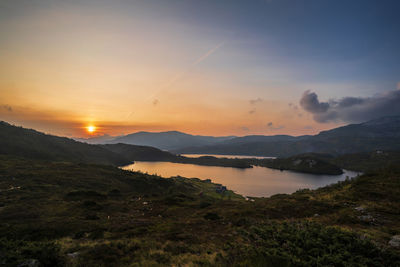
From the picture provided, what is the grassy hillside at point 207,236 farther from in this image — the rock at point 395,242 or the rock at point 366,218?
the rock at point 395,242

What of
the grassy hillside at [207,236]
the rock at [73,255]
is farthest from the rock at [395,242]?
the rock at [73,255]

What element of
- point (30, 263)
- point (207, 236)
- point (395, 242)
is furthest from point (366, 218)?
point (30, 263)

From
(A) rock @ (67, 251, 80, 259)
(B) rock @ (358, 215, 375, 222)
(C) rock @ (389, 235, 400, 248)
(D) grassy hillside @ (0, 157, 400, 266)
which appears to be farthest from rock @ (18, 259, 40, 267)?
(B) rock @ (358, 215, 375, 222)

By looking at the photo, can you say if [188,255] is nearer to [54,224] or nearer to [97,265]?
[97,265]

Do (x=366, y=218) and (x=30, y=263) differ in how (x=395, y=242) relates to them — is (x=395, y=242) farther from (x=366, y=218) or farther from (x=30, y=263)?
(x=30, y=263)

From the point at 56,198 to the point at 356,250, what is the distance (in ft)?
173

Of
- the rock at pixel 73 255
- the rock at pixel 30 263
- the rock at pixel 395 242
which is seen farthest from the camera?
the rock at pixel 395 242

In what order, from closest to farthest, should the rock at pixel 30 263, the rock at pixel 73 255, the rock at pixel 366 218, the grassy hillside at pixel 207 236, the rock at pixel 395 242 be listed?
the rock at pixel 30 263
the grassy hillside at pixel 207 236
the rock at pixel 73 255
the rock at pixel 395 242
the rock at pixel 366 218

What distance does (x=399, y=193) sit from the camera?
34281 millimetres

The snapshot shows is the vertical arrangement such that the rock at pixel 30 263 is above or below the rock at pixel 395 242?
above

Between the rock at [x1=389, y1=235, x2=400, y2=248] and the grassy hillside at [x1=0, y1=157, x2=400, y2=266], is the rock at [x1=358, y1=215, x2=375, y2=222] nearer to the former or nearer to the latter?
the grassy hillside at [x1=0, y1=157, x2=400, y2=266]

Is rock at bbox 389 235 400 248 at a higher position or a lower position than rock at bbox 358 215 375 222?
higher

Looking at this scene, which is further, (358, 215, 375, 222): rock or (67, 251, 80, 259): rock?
(358, 215, 375, 222): rock

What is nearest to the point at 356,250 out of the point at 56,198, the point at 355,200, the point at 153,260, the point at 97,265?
the point at 153,260
